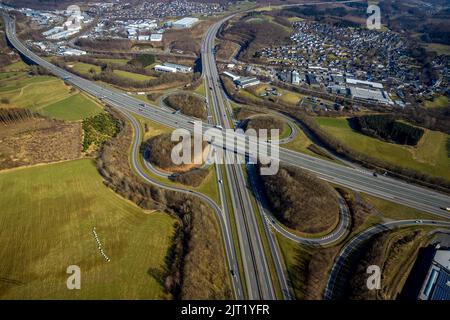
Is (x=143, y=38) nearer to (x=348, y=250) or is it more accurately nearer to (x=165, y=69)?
(x=165, y=69)

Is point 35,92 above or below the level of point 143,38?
below

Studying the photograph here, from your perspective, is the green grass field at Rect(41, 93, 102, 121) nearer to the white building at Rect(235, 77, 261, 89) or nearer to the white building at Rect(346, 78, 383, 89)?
the white building at Rect(235, 77, 261, 89)

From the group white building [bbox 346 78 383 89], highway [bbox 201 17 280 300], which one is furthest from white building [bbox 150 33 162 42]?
white building [bbox 346 78 383 89]

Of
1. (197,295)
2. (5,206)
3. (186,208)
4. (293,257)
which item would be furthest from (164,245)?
(5,206)

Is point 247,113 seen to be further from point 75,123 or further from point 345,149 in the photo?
point 75,123
